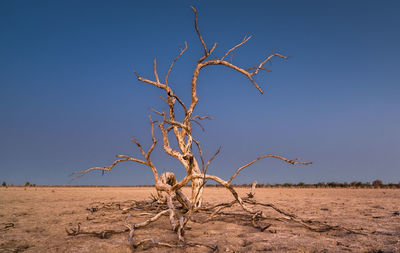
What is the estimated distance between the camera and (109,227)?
538 centimetres

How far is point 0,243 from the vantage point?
430 cm

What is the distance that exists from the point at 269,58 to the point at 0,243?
6815 millimetres

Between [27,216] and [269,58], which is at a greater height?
[269,58]

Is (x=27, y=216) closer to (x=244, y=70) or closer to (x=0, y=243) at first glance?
(x=0, y=243)

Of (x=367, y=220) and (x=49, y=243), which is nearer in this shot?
(x=49, y=243)

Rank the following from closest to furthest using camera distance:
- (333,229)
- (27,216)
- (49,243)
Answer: (49,243) < (333,229) < (27,216)

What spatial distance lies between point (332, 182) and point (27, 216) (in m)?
32.5

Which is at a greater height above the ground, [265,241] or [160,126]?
[160,126]

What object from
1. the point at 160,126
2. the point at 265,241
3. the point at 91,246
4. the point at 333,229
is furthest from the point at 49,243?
the point at 333,229

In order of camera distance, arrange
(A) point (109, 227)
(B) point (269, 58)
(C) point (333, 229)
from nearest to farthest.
A: (C) point (333, 229), (A) point (109, 227), (B) point (269, 58)

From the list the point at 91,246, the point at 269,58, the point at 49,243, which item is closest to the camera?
the point at 91,246

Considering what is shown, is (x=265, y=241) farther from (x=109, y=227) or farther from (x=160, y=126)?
(x=160, y=126)

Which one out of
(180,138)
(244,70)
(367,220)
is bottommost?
(367,220)

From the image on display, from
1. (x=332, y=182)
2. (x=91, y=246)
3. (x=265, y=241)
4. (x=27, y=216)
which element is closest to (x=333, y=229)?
(x=265, y=241)
